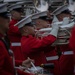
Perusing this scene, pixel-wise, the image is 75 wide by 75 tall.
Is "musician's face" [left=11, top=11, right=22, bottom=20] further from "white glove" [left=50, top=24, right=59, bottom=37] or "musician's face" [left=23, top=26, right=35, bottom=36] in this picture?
"white glove" [left=50, top=24, right=59, bottom=37]

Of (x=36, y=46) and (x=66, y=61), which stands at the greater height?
(x=36, y=46)

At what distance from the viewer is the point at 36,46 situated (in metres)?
6.84

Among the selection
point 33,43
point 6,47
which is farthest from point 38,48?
point 6,47

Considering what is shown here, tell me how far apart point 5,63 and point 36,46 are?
187 cm

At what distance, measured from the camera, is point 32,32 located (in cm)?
702

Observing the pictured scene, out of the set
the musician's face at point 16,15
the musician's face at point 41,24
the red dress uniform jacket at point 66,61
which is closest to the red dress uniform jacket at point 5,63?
the red dress uniform jacket at point 66,61

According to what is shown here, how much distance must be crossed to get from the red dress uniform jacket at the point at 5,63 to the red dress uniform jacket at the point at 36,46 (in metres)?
1.55

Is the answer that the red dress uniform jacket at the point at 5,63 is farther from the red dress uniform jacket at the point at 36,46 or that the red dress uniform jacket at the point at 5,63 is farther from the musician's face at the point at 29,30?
the musician's face at the point at 29,30

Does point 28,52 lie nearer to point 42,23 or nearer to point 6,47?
point 42,23

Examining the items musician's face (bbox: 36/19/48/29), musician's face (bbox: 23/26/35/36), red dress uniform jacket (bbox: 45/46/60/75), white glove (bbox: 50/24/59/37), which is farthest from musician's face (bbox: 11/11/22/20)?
white glove (bbox: 50/24/59/37)

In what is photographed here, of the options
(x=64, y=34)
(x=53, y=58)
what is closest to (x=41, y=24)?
(x=53, y=58)

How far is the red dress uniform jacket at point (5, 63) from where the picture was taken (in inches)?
192

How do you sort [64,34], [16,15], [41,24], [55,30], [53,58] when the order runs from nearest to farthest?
[64,34] < [55,30] < [41,24] < [53,58] < [16,15]

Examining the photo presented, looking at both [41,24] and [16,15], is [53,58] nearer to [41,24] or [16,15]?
[41,24]
